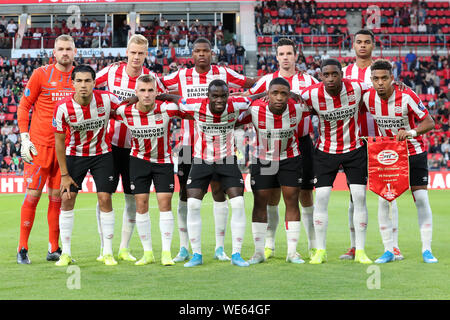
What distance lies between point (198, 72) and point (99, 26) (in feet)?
85.2

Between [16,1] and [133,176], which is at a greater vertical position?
[16,1]

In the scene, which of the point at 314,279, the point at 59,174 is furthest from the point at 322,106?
the point at 59,174

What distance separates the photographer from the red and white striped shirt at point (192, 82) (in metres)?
7.28

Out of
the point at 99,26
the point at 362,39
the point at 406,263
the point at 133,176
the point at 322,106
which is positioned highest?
the point at 99,26

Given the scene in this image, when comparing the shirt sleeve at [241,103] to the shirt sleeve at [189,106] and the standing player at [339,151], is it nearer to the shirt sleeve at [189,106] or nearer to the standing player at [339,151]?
the shirt sleeve at [189,106]

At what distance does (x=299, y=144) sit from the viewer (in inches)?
283

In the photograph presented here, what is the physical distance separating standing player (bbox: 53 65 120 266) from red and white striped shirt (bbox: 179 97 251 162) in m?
0.91

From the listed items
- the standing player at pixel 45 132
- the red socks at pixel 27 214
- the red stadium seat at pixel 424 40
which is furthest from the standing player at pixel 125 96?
the red stadium seat at pixel 424 40

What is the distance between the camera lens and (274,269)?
6430 millimetres

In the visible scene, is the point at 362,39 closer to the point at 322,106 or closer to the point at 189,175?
the point at 322,106

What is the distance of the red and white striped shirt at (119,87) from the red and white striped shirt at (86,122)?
250mm

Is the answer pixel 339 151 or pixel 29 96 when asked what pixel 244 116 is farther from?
pixel 29 96

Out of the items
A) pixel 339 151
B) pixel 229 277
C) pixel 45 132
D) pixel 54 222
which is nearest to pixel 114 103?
pixel 45 132

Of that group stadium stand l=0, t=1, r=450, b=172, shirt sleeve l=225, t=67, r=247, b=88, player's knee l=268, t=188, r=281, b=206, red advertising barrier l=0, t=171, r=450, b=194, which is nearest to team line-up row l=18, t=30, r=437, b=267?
player's knee l=268, t=188, r=281, b=206
